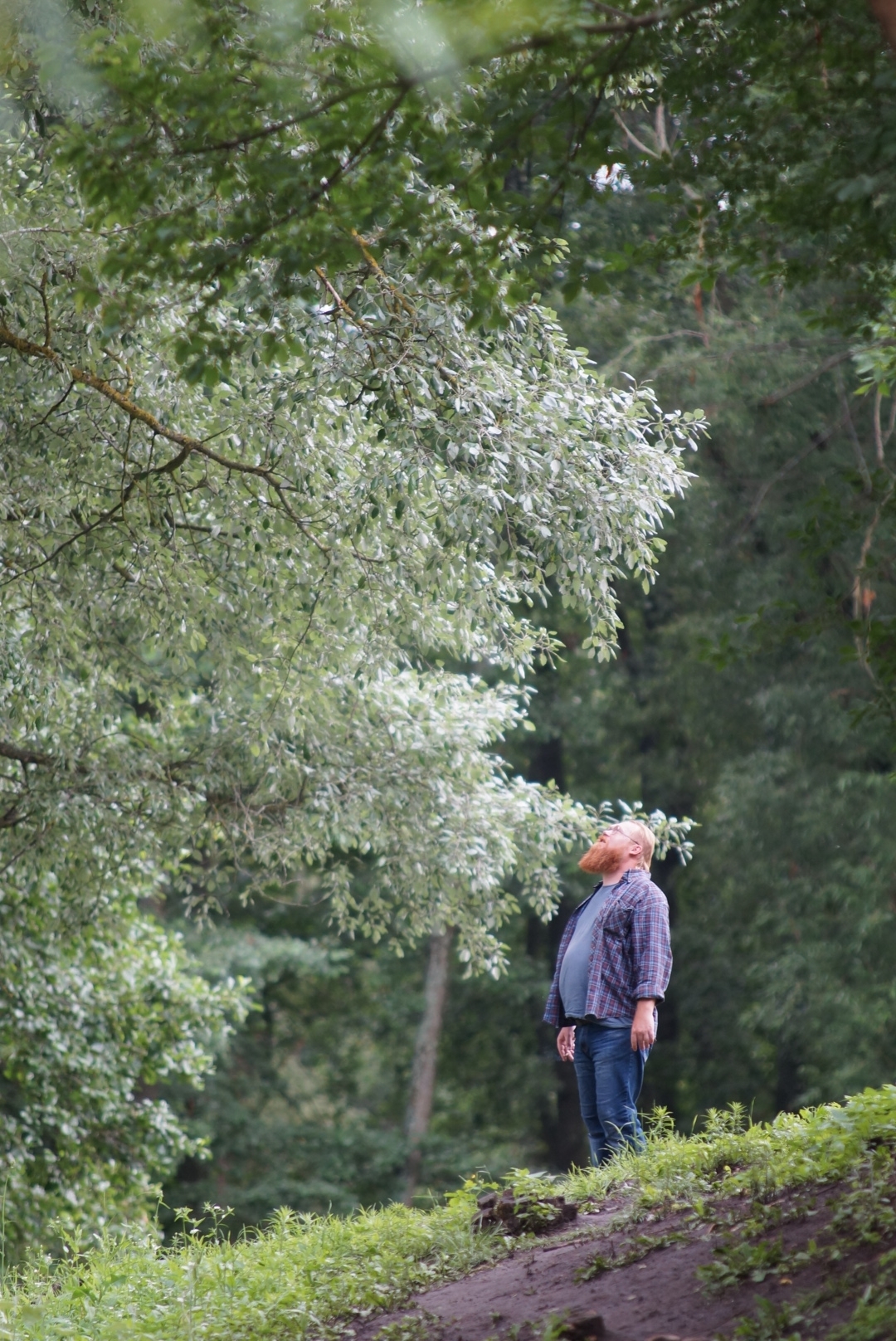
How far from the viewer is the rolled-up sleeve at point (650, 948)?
5492mm

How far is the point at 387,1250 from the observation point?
477 cm

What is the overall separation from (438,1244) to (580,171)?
3540 mm

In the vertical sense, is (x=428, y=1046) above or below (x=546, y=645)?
above

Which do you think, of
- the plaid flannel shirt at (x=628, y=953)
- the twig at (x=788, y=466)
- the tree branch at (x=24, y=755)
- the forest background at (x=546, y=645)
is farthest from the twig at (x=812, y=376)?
the tree branch at (x=24, y=755)

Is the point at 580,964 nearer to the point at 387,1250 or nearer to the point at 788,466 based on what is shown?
the point at 387,1250

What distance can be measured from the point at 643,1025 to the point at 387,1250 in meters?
1.37

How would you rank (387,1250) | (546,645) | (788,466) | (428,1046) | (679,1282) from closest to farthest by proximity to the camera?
(679,1282) < (387,1250) < (546,645) < (788,466) < (428,1046)

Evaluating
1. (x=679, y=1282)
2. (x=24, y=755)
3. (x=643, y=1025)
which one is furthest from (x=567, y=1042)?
(x=24, y=755)

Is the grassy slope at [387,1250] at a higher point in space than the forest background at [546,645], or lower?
lower

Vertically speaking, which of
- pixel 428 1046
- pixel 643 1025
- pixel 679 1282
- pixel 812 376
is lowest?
pixel 679 1282

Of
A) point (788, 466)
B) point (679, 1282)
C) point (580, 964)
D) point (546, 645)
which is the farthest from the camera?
point (788, 466)

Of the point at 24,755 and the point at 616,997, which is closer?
the point at 616,997

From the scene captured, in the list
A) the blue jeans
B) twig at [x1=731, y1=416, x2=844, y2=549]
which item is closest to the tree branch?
the blue jeans

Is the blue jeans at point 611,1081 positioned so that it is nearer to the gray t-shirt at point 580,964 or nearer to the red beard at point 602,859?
the gray t-shirt at point 580,964
